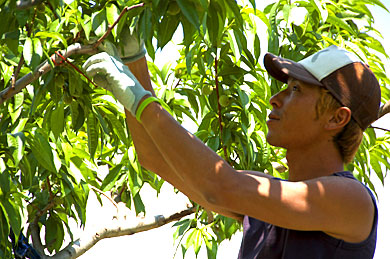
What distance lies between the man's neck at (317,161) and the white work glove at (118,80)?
1.53 ft

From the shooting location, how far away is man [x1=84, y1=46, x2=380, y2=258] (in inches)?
66.0

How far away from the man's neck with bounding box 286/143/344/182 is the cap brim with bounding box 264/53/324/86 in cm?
18

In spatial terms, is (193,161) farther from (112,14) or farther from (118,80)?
(112,14)

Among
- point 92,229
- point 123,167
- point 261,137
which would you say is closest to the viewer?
point 261,137

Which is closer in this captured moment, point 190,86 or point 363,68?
point 363,68

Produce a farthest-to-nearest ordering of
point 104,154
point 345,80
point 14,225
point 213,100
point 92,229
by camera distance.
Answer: point 92,229 < point 104,154 < point 213,100 < point 14,225 < point 345,80

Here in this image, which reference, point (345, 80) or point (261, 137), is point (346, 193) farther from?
point (261, 137)

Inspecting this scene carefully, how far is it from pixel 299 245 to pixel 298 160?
0.26m

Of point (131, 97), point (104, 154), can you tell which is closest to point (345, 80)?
point (131, 97)

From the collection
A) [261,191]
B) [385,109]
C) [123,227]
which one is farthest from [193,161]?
[123,227]

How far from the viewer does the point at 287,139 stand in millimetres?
1929

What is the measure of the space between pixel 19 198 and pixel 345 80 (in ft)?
5.36

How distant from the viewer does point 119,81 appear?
1.88 meters

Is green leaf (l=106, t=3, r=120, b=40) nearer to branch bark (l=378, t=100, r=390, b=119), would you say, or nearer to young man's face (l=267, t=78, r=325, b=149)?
young man's face (l=267, t=78, r=325, b=149)
